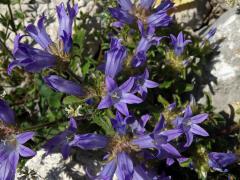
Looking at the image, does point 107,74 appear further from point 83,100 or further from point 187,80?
point 187,80

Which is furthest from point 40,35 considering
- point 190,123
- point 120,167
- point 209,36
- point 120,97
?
point 209,36

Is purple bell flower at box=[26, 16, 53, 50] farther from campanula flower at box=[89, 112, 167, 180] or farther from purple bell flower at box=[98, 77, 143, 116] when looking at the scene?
campanula flower at box=[89, 112, 167, 180]

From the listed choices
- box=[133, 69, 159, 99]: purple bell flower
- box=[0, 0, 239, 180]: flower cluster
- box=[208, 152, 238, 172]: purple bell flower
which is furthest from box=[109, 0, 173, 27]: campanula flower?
box=[208, 152, 238, 172]: purple bell flower

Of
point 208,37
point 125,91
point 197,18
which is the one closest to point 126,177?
point 125,91

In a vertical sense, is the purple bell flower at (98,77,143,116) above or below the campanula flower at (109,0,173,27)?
below

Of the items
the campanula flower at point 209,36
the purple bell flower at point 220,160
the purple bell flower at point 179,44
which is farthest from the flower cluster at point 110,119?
the campanula flower at point 209,36

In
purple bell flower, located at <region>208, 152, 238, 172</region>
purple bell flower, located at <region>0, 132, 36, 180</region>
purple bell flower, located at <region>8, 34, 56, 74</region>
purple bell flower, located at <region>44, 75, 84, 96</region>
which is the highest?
purple bell flower, located at <region>8, 34, 56, 74</region>
